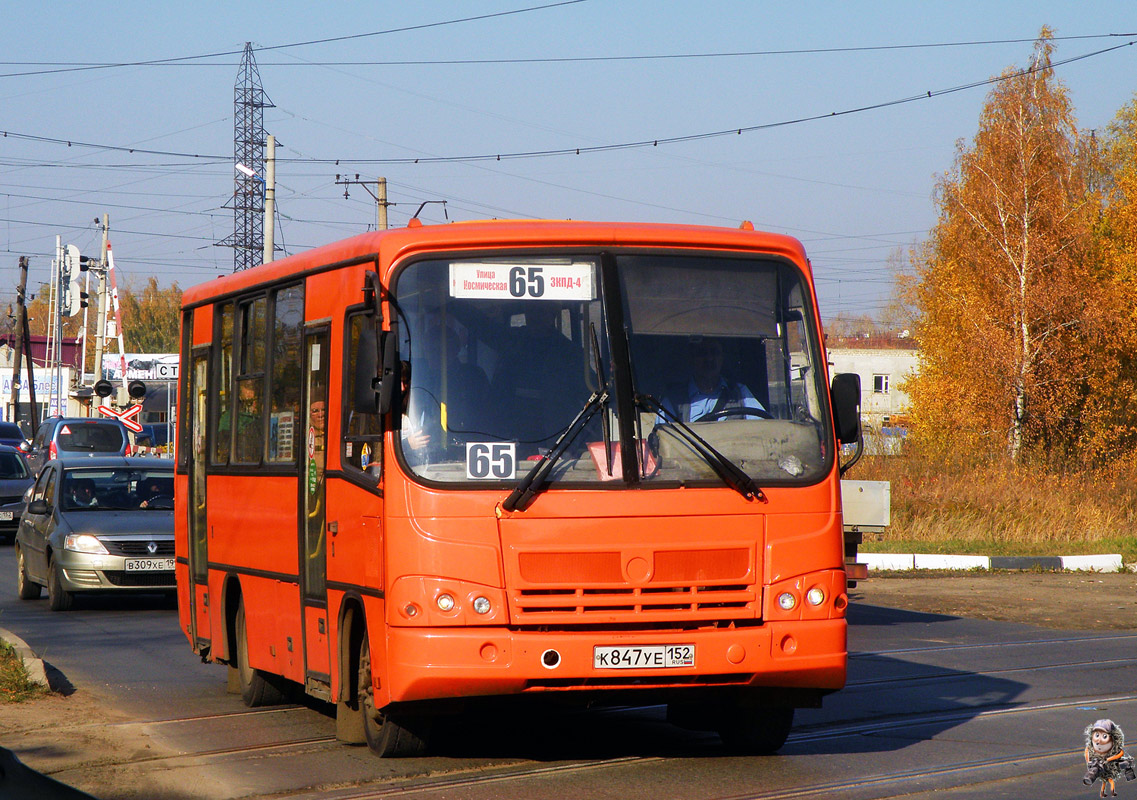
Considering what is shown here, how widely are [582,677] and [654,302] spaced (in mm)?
1900

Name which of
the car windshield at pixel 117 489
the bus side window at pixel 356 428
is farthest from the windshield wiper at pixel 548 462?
the car windshield at pixel 117 489

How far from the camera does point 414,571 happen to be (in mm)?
6773

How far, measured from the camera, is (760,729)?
7.79m

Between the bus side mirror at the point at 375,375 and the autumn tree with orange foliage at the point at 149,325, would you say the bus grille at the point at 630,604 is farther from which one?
the autumn tree with orange foliage at the point at 149,325

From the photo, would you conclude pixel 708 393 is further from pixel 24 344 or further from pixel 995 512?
pixel 24 344

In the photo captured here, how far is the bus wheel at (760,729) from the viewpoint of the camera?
7.78 meters

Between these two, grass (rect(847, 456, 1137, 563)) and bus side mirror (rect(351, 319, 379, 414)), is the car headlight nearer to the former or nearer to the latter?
bus side mirror (rect(351, 319, 379, 414))

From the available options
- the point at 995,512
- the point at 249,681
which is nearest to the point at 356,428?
the point at 249,681

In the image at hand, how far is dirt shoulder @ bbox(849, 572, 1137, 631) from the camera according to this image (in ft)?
54.5

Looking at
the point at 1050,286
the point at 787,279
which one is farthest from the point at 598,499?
the point at 1050,286

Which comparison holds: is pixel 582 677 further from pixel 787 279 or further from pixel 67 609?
pixel 67 609

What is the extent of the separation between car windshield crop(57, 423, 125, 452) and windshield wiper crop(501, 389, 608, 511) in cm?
3038

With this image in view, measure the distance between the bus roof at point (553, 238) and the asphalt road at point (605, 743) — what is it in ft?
8.49

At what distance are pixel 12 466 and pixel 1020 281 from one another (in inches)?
1057
